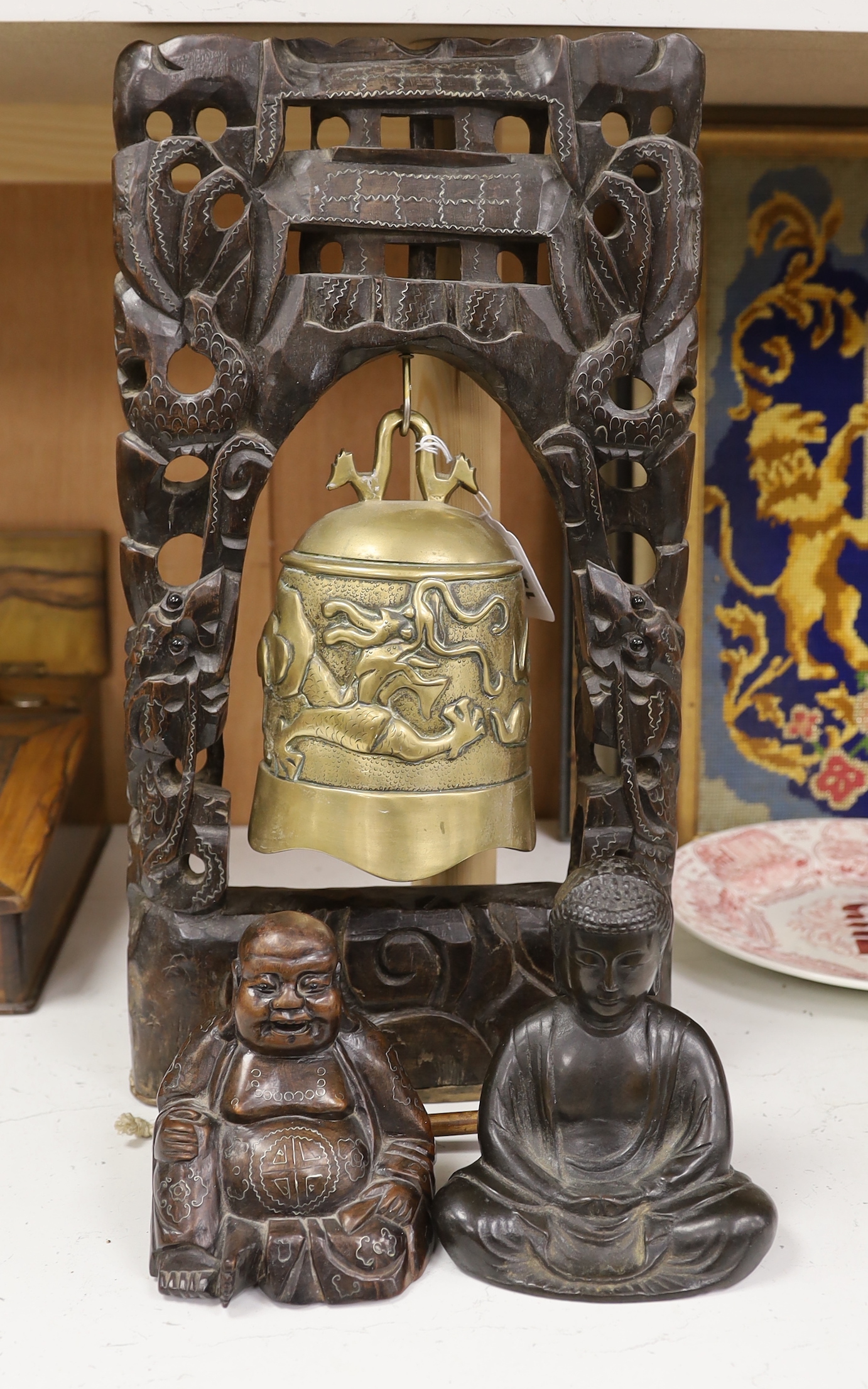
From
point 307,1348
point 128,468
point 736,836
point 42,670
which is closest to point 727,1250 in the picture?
point 307,1348

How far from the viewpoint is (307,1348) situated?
0.91 meters

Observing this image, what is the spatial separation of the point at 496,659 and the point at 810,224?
0.99m

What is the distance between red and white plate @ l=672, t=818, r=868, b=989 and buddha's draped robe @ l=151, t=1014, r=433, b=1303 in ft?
1.93

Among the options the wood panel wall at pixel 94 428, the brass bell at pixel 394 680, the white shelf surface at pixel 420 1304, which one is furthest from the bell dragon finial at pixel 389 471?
the wood panel wall at pixel 94 428

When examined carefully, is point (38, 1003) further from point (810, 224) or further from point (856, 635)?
point (810, 224)

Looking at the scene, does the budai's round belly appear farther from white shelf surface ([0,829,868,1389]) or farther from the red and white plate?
the red and white plate

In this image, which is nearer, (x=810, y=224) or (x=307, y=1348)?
(x=307, y=1348)

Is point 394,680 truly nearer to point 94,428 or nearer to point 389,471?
point 389,471

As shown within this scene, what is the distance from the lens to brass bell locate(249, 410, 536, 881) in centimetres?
110

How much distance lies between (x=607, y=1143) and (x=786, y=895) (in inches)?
30.1

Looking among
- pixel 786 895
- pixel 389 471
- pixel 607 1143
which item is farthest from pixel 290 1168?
pixel 786 895

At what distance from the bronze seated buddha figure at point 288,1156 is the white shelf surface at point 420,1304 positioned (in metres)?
0.03

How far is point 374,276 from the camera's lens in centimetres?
112

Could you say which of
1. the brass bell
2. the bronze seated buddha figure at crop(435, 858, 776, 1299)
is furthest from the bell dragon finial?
the bronze seated buddha figure at crop(435, 858, 776, 1299)
